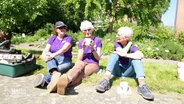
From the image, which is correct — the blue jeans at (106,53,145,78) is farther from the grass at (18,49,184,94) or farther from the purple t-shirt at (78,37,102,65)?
the purple t-shirt at (78,37,102,65)

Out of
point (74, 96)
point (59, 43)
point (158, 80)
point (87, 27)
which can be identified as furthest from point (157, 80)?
point (59, 43)

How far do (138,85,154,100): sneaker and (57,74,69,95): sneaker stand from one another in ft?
4.84

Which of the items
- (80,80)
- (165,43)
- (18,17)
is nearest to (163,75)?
(80,80)

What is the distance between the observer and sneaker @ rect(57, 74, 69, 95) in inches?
212

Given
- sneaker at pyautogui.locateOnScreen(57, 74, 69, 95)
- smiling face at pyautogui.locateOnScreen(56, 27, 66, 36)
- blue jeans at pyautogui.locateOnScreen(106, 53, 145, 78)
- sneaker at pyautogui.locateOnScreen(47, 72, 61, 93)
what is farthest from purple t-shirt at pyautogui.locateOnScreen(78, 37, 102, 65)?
sneaker at pyautogui.locateOnScreen(57, 74, 69, 95)

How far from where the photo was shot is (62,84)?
17.8ft

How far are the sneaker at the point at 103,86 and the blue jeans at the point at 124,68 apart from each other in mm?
267

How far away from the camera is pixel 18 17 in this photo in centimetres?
896

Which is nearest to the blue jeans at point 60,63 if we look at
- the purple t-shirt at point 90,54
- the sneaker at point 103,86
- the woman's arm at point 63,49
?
the woman's arm at point 63,49

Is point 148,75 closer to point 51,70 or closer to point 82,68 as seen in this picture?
point 82,68

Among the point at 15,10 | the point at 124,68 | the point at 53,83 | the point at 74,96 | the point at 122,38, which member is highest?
the point at 15,10

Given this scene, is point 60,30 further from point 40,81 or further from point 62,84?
point 62,84

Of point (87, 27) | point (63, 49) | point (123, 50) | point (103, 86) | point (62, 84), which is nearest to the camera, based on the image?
point (62, 84)

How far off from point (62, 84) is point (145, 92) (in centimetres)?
160
